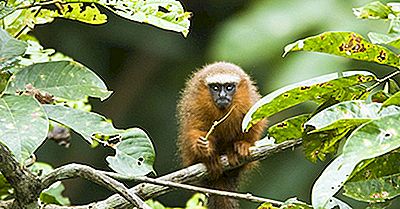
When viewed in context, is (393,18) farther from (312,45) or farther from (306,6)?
(306,6)

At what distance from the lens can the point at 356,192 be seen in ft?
4.71

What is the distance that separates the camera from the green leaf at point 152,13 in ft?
5.81

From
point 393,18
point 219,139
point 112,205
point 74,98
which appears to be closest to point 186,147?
point 219,139

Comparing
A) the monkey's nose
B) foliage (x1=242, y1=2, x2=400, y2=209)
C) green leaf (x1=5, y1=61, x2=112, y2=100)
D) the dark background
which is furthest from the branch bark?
the dark background

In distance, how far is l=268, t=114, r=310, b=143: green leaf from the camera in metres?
1.75

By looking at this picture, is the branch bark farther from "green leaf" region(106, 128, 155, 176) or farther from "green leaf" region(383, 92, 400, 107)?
"green leaf" region(383, 92, 400, 107)

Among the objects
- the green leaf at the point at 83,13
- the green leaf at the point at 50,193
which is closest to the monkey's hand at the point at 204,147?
the green leaf at the point at 50,193

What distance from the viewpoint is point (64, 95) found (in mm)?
1627

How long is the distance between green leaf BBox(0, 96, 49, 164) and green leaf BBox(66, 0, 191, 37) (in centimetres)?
37

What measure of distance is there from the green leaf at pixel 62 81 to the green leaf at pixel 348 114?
1.47 ft

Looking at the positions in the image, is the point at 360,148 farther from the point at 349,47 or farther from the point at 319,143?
the point at 319,143

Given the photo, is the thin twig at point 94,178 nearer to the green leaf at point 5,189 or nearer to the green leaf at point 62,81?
the green leaf at point 62,81

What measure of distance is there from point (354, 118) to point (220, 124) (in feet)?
4.49

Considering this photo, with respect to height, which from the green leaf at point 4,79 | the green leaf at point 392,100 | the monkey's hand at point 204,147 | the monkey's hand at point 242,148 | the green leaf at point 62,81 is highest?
the green leaf at point 392,100
